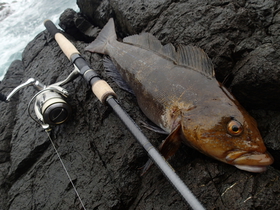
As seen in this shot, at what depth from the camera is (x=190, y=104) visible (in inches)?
96.1

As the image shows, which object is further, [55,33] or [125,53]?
[55,33]

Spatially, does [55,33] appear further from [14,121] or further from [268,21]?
[268,21]

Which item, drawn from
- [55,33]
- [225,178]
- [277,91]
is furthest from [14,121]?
[277,91]

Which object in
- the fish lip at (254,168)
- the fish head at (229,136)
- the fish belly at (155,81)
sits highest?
the fish belly at (155,81)

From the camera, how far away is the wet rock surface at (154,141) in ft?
7.70

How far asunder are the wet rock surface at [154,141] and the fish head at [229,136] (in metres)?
0.26

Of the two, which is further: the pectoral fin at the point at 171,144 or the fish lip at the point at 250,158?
the pectoral fin at the point at 171,144

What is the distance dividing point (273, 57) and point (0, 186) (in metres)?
4.38

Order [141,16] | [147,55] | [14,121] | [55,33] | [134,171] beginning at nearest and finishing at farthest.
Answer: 1. [134,171]
2. [147,55]
3. [141,16]
4. [14,121]
5. [55,33]

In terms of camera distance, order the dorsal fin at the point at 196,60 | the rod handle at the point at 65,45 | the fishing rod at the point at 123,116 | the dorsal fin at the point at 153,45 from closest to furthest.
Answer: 1. the fishing rod at the point at 123,116
2. the dorsal fin at the point at 196,60
3. the dorsal fin at the point at 153,45
4. the rod handle at the point at 65,45

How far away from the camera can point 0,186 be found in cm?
345

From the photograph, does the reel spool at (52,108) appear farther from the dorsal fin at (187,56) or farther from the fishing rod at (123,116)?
the dorsal fin at (187,56)

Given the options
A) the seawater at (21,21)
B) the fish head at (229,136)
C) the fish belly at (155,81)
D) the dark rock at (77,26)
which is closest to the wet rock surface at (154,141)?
the fish head at (229,136)

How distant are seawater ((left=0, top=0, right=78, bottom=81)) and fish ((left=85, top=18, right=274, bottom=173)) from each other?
8.45 m
